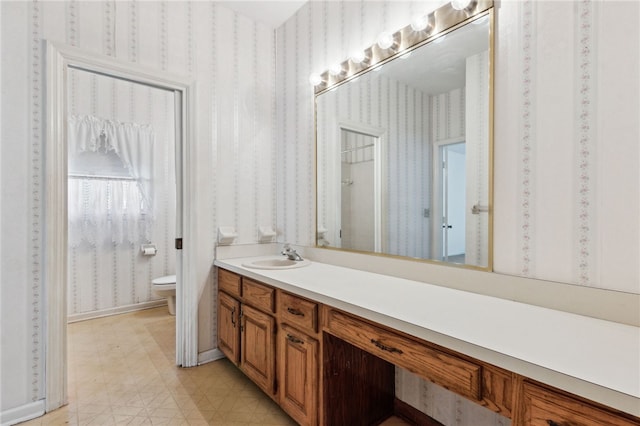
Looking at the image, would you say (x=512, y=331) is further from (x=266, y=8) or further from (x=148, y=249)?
(x=148, y=249)

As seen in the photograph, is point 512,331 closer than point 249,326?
Yes

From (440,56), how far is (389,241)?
3.20 feet

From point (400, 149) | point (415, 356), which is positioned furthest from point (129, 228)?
point (415, 356)

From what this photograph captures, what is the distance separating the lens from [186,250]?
7.72ft

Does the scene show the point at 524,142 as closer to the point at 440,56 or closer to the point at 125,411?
the point at 440,56

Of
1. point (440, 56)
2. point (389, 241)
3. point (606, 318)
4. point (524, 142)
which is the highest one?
point (440, 56)

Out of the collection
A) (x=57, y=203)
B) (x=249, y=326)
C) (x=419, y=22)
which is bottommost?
(x=249, y=326)

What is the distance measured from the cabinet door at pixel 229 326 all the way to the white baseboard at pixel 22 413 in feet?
3.39

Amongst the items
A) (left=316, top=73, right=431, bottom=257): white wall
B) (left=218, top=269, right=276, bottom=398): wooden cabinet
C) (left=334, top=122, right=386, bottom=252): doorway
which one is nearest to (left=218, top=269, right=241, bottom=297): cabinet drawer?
(left=218, top=269, right=276, bottom=398): wooden cabinet

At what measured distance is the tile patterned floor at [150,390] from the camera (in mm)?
1748

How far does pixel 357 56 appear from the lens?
1.98m

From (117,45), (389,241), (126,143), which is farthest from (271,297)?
(126,143)

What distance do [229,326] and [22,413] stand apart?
3.78ft

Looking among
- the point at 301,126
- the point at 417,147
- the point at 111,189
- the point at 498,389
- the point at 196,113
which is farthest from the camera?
the point at 111,189
